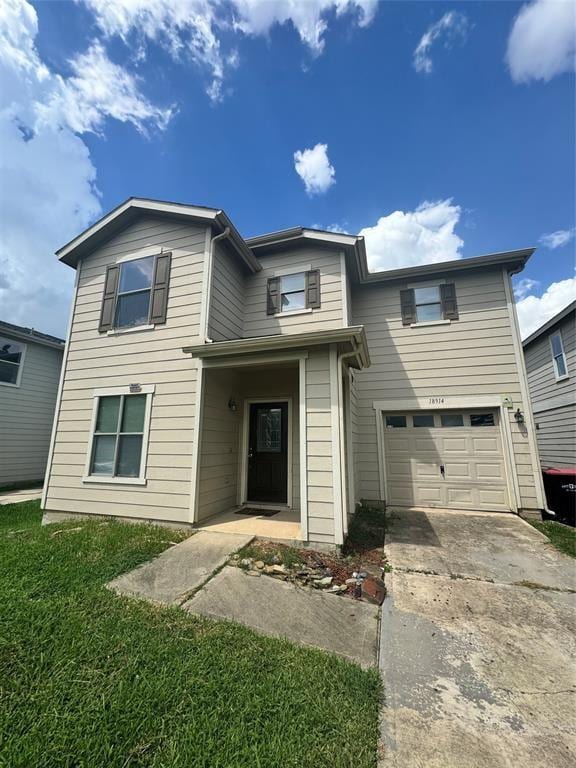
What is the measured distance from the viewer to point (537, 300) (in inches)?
561

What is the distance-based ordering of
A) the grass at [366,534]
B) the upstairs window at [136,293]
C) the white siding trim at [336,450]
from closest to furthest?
1. the white siding trim at [336,450]
2. the grass at [366,534]
3. the upstairs window at [136,293]

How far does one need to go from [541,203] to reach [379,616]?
9.93m

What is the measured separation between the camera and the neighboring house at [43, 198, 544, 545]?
532 centimetres

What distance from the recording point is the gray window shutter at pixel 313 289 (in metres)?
6.66

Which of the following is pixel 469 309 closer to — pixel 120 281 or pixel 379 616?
pixel 379 616

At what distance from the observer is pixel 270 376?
675cm

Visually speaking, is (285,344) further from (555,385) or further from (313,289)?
(555,385)

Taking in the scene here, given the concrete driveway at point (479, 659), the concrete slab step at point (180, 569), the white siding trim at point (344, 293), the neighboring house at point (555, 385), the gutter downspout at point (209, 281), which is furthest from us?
the neighboring house at point (555, 385)

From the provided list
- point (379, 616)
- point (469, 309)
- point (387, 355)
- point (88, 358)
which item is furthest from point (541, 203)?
point (88, 358)

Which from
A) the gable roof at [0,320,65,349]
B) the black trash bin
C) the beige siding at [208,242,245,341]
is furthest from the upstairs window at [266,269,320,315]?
the gable roof at [0,320,65,349]

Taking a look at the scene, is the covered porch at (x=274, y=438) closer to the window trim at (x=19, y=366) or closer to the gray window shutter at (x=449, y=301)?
the gray window shutter at (x=449, y=301)

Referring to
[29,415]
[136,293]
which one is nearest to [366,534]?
[136,293]

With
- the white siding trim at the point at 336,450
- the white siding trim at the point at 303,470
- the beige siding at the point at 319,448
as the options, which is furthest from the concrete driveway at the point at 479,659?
the white siding trim at the point at 303,470

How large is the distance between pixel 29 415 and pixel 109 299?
7.12 m
